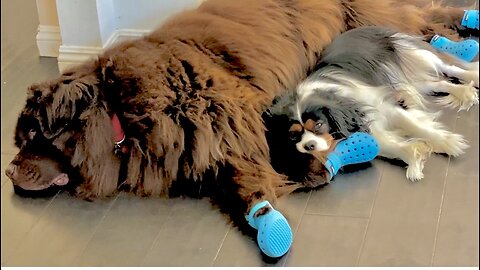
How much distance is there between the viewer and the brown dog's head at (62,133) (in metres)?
2.44

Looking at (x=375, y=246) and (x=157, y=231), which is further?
(x=157, y=231)

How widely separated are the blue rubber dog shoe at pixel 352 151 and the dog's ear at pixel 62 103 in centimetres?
78

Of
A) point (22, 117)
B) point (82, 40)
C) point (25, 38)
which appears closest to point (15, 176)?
point (22, 117)

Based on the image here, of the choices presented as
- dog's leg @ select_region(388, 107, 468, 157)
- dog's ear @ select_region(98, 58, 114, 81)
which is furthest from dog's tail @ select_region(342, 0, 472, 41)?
dog's ear @ select_region(98, 58, 114, 81)

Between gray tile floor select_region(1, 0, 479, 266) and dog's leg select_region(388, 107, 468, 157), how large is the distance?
0.04 m

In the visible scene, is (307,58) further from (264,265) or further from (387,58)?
(264,265)

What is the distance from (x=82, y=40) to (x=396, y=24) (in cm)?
128

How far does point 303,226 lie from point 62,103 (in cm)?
84

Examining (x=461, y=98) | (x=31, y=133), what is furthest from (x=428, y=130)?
(x=31, y=133)

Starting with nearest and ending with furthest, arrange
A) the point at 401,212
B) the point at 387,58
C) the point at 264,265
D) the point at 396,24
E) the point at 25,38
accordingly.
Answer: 1. the point at 264,265
2. the point at 401,212
3. the point at 387,58
4. the point at 396,24
5. the point at 25,38

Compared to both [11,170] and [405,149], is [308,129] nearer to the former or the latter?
[405,149]

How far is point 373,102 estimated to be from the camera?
2.66m

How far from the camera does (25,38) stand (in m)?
3.68

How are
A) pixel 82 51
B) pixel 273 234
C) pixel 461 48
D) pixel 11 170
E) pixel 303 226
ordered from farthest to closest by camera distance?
1. pixel 82 51
2. pixel 461 48
3. pixel 11 170
4. pixel 303 226
5. pixel 273 234
